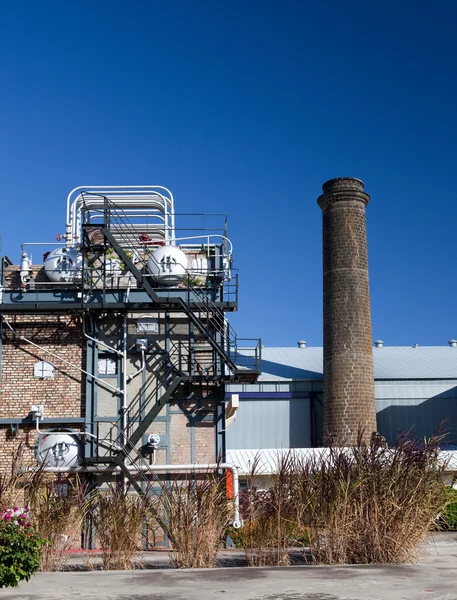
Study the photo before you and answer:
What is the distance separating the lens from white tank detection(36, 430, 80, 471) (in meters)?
20.5

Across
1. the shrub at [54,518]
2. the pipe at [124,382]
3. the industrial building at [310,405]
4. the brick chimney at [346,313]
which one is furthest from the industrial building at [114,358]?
the industrial building at [310,405]

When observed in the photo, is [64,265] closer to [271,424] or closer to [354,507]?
[354,507]

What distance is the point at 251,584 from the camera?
11.2m

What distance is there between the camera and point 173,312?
2175 cm

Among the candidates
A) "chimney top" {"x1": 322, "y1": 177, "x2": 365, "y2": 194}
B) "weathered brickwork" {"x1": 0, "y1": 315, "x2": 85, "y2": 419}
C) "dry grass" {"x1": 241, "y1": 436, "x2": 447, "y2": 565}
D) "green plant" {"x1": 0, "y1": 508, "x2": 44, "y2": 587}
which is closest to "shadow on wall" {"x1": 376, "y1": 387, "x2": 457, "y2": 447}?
"chimney top" {"x1": 322, "y1": 177, "x2": 365, "y2": 194}

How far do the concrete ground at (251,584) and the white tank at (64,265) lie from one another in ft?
34.7

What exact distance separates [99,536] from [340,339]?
77.0 ft

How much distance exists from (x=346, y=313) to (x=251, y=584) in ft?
82.6

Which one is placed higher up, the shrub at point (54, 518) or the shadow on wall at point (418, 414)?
the shadow on wall at point (418, 414)

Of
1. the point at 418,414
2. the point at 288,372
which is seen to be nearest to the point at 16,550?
the point at 288,372

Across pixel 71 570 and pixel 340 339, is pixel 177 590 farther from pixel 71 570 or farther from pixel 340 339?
pixel 340 339

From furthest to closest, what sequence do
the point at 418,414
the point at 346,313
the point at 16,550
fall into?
the point at 418,414 < the point at 346,313 < the point at 16,550

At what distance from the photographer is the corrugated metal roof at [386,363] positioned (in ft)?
140

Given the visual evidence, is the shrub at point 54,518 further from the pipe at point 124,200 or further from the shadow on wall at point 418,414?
the shadow on wall at point 418,414
